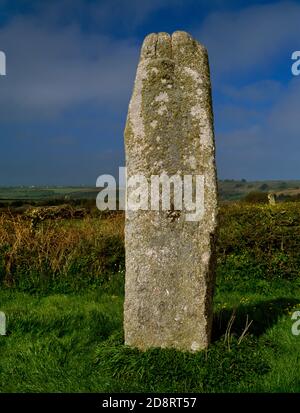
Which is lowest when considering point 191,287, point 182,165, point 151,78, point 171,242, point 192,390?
point 192,390

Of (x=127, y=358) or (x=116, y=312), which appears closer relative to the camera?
(x=127, y=358)

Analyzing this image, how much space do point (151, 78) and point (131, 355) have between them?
3.19 meters

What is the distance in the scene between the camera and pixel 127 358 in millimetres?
6082

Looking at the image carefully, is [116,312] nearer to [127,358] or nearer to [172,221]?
[127,358]

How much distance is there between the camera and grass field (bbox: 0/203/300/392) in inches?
231

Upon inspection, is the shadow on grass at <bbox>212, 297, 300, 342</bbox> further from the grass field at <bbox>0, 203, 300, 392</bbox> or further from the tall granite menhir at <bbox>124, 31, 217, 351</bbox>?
the tall granite menhir at <bbox>124, 31, 217, 351</bbox>

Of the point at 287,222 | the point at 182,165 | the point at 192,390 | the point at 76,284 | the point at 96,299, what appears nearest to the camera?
the point at 192,390

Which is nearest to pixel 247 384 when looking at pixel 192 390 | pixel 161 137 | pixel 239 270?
pixel 192 390

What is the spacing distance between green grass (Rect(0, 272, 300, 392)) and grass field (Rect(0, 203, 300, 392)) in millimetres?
13

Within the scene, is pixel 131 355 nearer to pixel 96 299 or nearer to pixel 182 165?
pixel 182 165

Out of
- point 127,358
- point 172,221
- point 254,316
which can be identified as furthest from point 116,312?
point 172,221

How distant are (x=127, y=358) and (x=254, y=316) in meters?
2.55

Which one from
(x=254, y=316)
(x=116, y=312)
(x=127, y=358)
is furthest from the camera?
(x=116, y=312)

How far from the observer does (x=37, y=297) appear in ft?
32.1
